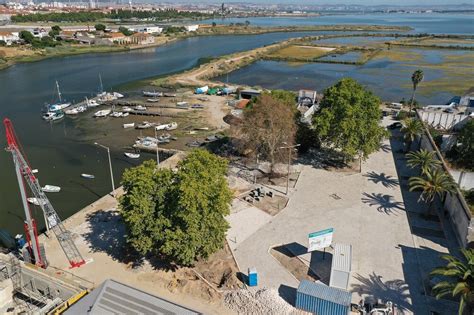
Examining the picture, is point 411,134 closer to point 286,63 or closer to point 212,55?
point 286,63

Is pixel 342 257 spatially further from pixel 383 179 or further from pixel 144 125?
pixel 144 125

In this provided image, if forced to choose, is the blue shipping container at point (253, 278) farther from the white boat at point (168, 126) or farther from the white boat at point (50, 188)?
the white boat at point (168, 126)

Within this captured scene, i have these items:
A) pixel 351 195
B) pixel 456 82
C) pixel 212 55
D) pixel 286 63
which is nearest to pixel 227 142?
pixel 351 195

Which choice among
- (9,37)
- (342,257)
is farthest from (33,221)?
(9,37)

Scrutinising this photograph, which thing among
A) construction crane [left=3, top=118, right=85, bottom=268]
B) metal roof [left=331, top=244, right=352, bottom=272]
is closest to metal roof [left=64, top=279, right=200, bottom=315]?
construction crane [left=3, top=118, right=85, bottom=268]

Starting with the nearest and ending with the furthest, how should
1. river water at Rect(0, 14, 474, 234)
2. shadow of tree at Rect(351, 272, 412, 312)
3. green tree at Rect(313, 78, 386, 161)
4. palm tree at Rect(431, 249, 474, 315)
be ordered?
palm tree at Rect(431, 249, 474, 315) → shadow of tree at Rect(351, 272, 412, 312) → green tree at Rect(313, 78, 386, 161) → river water at Rect(0, 14, 474, 234)

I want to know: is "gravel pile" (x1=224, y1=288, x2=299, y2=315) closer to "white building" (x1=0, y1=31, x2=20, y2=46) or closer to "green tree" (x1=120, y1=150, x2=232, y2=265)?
"green tree" (x1=120, y1=150, x2=232, y2=265)
